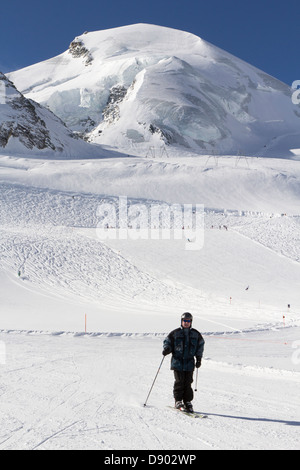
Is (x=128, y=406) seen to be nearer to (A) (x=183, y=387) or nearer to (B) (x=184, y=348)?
(A) (x=183, y=387)

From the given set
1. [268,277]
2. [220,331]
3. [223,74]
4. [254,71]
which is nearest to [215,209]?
[268,277]

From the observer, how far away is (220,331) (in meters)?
16.7

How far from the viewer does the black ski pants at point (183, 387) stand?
6887mm

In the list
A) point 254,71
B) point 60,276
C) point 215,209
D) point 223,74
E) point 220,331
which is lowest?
point 220,331

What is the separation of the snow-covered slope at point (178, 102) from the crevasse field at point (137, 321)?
6796cm

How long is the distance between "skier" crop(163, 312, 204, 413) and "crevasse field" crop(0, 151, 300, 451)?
40 centimetres

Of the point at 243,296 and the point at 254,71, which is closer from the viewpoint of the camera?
the point at 243,296

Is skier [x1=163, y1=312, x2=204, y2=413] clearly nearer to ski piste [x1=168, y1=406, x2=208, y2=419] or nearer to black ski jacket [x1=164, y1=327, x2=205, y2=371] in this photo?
black ski jacket [x1=164, y1=327, x2=205, y2=371]

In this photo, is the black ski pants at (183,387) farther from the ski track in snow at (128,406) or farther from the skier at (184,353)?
the ski track in snow at (128,406)

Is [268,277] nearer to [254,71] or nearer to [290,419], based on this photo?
[290,419]

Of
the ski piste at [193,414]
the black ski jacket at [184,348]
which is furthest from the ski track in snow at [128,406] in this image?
the black ski jacket at [184,348]

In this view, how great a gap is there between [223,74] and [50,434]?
175127mm

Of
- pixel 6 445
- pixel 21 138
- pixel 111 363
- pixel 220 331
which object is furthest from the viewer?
pixel 21 138

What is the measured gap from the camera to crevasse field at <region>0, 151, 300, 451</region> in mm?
5977
